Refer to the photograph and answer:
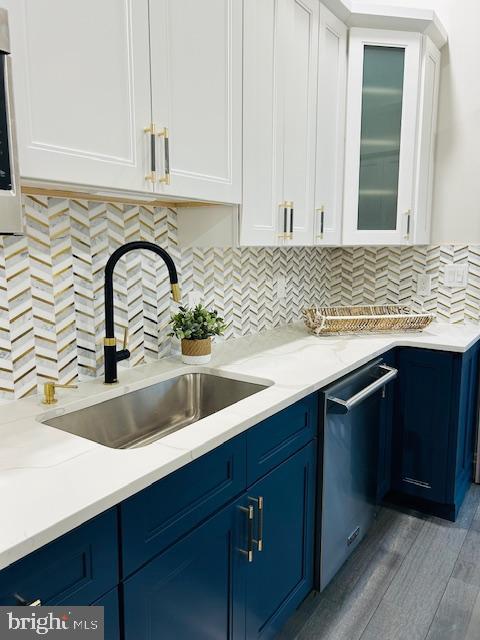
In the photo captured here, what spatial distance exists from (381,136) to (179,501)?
215 cm

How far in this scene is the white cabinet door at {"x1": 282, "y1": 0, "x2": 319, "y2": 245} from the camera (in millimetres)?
2000

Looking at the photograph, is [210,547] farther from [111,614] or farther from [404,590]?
[404,590]

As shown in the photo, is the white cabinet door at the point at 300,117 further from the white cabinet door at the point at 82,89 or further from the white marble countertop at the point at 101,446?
the white cabinet door at the point at 82,89

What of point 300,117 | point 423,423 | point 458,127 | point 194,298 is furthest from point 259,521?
point 458,127

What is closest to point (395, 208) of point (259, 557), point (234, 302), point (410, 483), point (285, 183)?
point (285, 183)

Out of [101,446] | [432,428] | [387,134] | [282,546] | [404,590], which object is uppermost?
[387,134]

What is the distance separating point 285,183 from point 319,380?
0.85 m

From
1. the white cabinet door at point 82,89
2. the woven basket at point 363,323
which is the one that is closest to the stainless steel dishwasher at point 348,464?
the woven basket at point 363,323

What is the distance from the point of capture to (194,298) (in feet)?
6.95

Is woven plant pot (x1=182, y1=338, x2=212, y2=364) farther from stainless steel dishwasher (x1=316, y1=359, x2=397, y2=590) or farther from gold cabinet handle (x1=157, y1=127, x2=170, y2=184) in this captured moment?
gold cabinet handle (x1=157, y1=127, x2=170, y2=184)

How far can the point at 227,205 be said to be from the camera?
180cm

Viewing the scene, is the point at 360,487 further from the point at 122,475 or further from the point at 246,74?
the point at 246,74

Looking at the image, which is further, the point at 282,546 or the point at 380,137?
the point at 380,137

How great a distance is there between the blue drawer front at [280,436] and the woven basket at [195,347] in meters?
0.45
